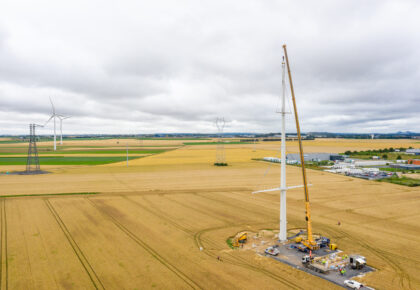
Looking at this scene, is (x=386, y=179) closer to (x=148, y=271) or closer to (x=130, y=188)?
(x=130, y=188)

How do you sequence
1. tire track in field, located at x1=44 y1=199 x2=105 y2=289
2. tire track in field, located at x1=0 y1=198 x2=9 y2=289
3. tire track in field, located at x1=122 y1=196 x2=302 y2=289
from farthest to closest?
tire track in field, located at x1=122 y1=196 x2=302 y2=289, tire track in field, located at x1=44 y1=199 x2=105 y2=289, tire track in field, located at x1=0 y1=198 x2=9 y2=289

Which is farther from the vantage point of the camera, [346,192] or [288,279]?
[346,192]

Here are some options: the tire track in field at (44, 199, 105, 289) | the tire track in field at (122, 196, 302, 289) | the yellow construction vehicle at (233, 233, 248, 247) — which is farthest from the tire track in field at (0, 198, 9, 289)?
the yellow construction vehicle at (233, 233, 248, 247)

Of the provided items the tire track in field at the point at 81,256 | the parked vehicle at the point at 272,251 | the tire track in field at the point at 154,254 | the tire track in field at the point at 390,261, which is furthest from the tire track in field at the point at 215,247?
the tire track in field at the point at 81,256

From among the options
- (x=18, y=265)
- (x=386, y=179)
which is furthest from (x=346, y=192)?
(x=18, y=265)

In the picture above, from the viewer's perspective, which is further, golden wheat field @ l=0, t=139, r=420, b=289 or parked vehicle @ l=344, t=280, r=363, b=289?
golden wheat field @ l=0, t=139, r=420, b=289

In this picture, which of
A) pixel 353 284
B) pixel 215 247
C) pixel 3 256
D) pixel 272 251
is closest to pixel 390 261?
pixel 353 284

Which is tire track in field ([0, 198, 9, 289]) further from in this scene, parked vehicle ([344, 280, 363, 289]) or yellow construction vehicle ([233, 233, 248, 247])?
parked vehicle ([344, 280, 363, 289])

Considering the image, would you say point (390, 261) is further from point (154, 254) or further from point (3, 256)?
point (3, 256)

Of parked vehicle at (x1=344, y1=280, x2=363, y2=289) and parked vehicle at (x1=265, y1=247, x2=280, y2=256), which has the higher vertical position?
parked vehicle at (x1=265, y1=247, x2=280, y2=256)
